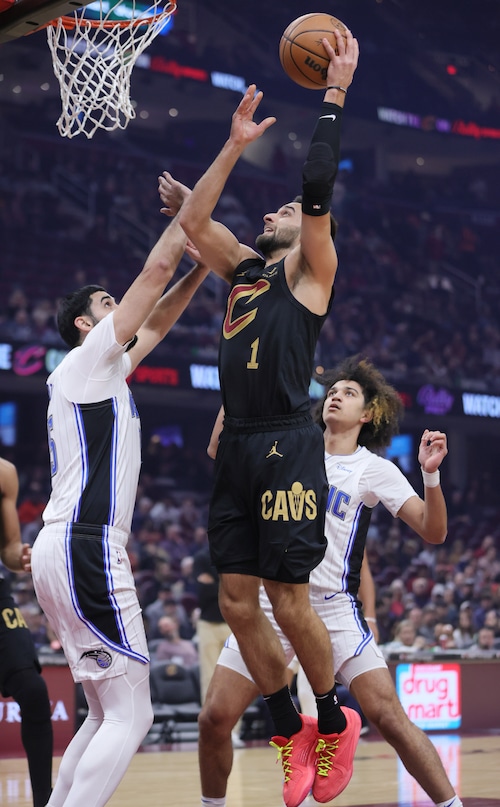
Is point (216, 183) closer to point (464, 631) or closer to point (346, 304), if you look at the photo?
point (464, 631)

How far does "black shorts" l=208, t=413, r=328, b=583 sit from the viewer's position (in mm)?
4254

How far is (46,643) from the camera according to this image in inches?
513

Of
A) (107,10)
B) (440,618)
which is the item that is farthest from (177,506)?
(107,10)

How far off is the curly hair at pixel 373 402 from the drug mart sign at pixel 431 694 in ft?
20.2

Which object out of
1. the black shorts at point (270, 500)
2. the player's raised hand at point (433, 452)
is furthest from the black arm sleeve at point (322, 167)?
the player's raised hand at point (433, 452)

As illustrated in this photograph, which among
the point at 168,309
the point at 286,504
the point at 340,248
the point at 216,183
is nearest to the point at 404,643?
the point at 168,309

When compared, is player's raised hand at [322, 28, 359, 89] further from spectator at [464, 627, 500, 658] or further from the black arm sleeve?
spectator at [464, 627, 500, 658]

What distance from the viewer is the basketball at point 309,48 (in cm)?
457

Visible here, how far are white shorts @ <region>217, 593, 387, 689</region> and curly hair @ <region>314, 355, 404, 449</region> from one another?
108 centimetres

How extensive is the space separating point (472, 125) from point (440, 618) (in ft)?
62.2

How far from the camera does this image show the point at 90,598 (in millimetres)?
4402

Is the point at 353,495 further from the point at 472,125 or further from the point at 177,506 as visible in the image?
the point at 472,125

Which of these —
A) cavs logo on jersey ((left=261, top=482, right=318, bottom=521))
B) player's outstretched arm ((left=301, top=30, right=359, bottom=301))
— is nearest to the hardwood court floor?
cavs logo on jersey ((left=261, top=482, right=318, bottom=521))

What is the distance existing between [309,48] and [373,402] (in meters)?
A: 2.18
